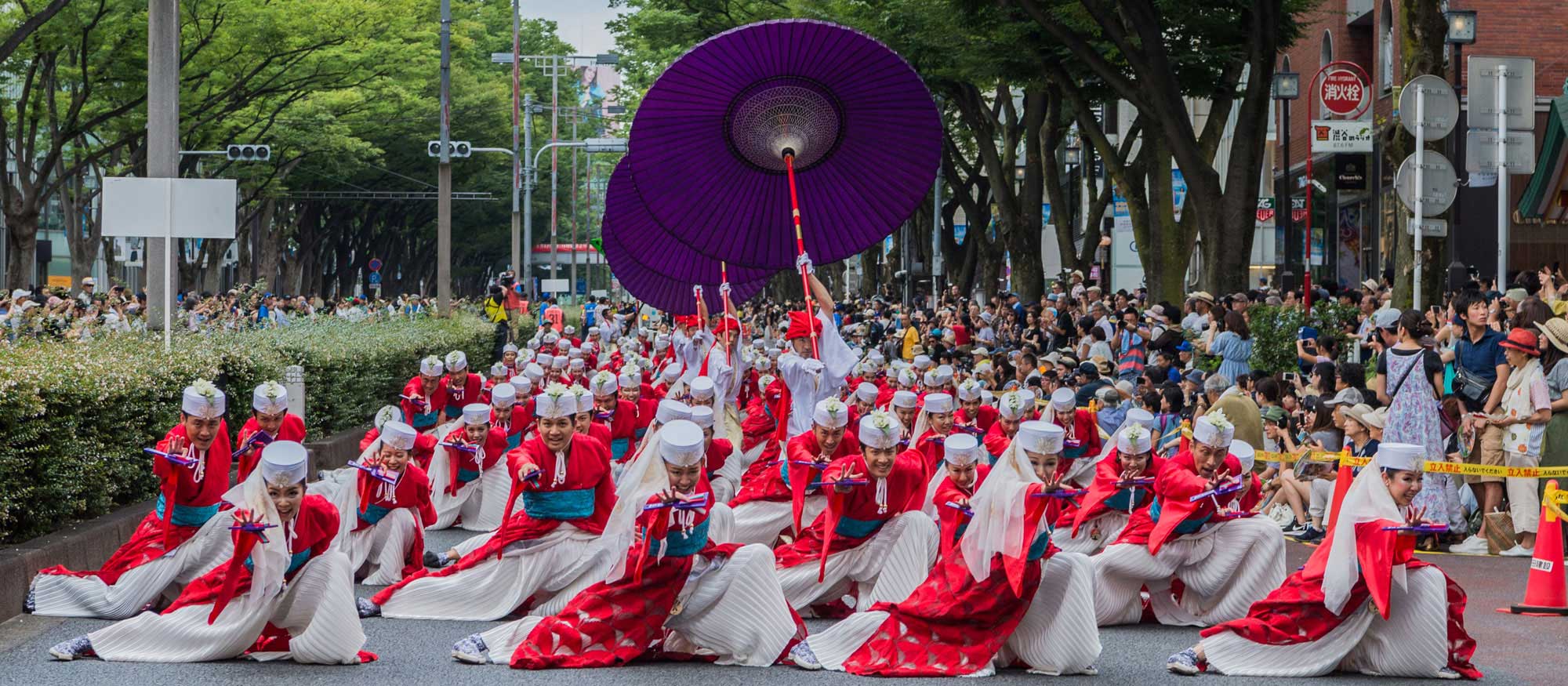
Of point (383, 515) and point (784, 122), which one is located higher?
point (784, 122)

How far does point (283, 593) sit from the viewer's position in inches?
324

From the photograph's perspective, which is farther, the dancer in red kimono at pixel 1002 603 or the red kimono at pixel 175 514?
the red kimono at pixel 175 514

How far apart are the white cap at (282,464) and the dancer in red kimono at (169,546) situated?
146cm

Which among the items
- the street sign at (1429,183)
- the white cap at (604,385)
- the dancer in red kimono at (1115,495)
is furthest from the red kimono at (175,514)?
the street sign at (1429,183)

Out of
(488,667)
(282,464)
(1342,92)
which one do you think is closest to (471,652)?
(488,667)

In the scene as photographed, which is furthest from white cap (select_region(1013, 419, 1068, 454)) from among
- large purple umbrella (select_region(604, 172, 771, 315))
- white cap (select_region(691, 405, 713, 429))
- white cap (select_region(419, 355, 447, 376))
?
large purple umbrella (select_region(604, 172, 771, 315))

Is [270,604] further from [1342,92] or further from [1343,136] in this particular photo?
[1343,136]

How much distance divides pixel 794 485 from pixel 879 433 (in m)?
0.98

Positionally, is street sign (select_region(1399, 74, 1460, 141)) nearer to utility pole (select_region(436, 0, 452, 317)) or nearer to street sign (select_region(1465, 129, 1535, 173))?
street sign (select_region(1465, 129, 1535, 173))

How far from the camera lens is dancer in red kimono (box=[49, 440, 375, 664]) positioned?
26.2 ft

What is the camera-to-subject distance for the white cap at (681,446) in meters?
8.02

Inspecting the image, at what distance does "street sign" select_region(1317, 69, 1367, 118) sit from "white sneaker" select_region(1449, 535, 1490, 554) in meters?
11.8

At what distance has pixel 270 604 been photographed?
8125 millimetres

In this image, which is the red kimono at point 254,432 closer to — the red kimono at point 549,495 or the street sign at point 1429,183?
the red kimono at point 549,495
